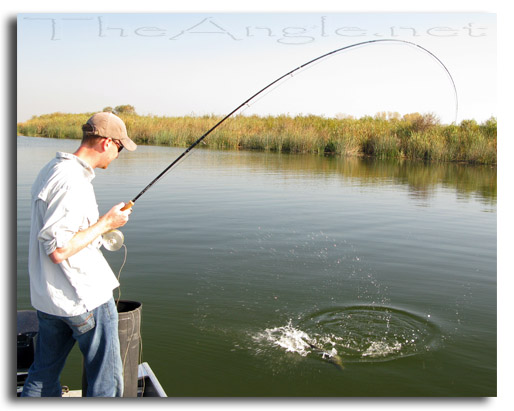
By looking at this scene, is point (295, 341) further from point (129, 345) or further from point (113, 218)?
point (113, 218)

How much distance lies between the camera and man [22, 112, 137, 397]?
7.52ft

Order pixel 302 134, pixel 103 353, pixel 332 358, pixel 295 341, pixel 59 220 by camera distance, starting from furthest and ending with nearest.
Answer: pixel 302 134 → pixel 295 341 → pixel 332 358 → pixel 103 353 → pixel 59 220

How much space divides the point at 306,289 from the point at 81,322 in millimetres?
2923

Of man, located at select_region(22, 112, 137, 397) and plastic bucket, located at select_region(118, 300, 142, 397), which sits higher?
man, located at select_region(22, 112, 137, 397)

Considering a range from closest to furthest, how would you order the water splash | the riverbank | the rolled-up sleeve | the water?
the rolled-up sleeve → the water → the water splash → the riverbank

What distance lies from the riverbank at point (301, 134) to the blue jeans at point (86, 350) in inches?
581

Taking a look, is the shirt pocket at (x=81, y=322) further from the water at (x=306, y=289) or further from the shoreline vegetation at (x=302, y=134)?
the shoreline vegetation at (x=302, y=134)

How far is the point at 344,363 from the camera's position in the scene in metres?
3.79

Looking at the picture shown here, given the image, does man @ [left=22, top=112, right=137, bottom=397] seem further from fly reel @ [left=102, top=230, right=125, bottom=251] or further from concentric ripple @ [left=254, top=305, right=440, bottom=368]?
concentric ripple @ [left=254, top=305, right=440, bottom=368]

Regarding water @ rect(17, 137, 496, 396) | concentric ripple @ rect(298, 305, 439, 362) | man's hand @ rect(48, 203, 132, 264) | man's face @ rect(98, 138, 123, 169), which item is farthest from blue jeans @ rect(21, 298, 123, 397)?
concentric ripple @ rect(298, 305, 439, 362)

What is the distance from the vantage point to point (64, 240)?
7.47ft

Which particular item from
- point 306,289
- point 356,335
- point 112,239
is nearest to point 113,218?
point 112,239

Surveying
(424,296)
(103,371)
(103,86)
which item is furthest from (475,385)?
(103,86)
